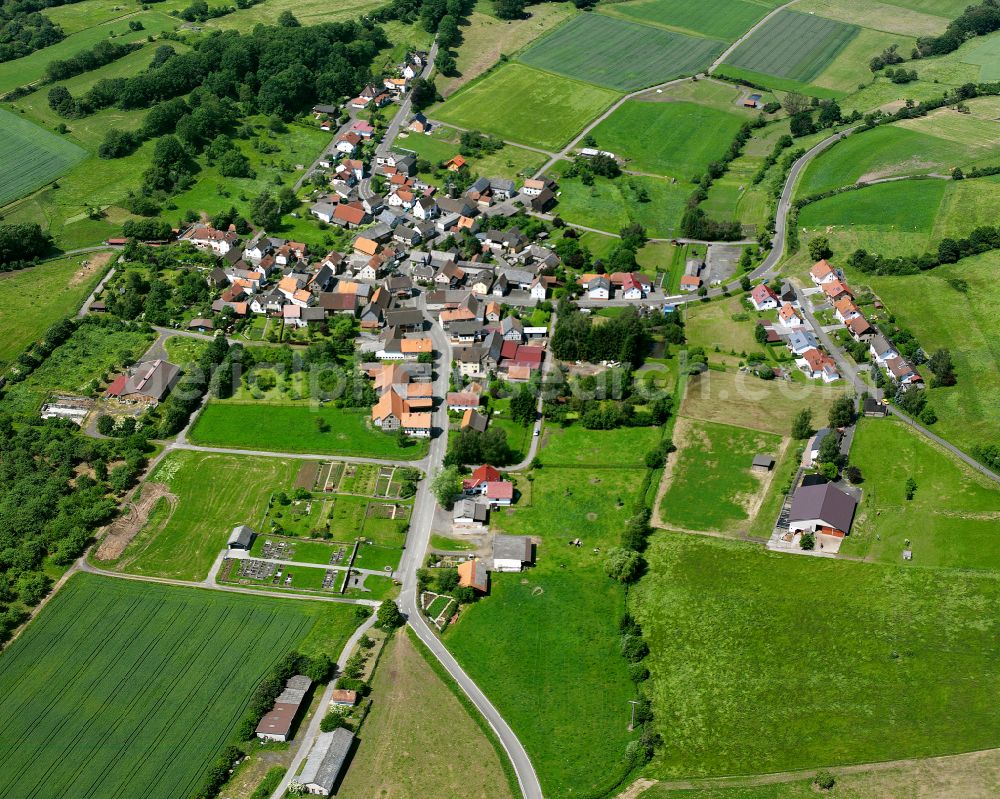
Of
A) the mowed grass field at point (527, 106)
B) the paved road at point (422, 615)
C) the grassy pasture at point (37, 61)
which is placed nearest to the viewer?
the paved road at point (422, 615)

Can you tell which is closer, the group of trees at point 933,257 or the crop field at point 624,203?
the group of trees at point 933,257

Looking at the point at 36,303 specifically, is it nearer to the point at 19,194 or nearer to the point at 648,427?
the point at 19,194

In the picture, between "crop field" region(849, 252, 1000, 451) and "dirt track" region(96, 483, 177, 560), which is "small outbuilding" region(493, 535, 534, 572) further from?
"crop field" region(849, 252, 1000, 451)

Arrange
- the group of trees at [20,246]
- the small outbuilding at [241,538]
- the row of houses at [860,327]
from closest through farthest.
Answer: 1. the small outbuilding at [241,538]
2. the row of houses at [860,327]
3. the group of trees at [20,246]

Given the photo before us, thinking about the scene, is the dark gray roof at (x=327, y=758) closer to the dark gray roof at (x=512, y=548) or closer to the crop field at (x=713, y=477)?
the dark gray roof at (x=512, y=548)

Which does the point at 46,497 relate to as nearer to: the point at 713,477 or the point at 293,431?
the point at 293,431

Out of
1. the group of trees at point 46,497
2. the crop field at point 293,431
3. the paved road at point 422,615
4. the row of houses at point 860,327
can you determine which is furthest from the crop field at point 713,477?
the group of trees at point 46,497
